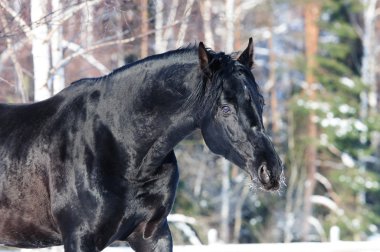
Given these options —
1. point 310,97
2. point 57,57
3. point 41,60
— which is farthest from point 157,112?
point 310,97

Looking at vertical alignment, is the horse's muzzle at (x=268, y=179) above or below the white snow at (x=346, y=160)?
below

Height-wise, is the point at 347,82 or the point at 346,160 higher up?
the point at 347,82

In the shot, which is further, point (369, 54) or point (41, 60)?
point (369, 54)

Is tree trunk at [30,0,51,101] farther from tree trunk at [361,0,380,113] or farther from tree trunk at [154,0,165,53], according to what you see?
tree trunk at [361,0,380,113]

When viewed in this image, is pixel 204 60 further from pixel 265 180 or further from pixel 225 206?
pixel 225 206

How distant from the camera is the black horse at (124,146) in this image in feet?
16.0

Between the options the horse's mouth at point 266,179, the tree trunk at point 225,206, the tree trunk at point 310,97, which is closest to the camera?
the horse's mouth at point 266,179

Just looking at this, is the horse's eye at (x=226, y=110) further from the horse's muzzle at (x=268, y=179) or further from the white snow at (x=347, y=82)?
the white snow at (x=347, y=82)

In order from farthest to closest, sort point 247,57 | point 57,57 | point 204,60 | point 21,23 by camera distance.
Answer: point 57,57, point 21,23, point 247,57, point 204,60

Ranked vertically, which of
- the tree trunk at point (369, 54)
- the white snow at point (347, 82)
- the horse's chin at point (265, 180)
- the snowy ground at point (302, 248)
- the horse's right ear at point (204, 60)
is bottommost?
the snowy ground at point (302, 248)

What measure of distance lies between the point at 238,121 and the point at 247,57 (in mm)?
501

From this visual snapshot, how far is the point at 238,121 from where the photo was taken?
4.80 metres

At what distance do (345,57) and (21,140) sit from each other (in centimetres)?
2392

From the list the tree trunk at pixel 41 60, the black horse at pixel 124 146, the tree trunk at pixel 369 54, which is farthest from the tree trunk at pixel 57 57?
the tree trunk at pixel 369 54
